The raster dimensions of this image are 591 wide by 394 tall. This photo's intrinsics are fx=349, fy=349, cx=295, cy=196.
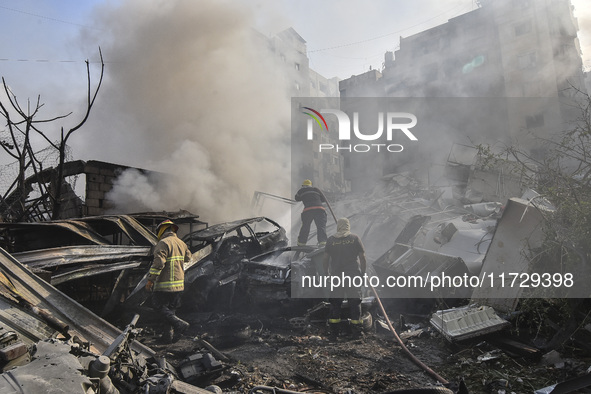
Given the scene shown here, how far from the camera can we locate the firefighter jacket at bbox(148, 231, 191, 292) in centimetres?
461

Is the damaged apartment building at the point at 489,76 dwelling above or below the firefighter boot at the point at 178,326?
above

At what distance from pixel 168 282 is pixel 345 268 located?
2487 mm

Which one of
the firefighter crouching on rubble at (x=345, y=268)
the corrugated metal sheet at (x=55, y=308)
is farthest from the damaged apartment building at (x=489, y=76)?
the corrugated metal sheet at (x=55, y=308)

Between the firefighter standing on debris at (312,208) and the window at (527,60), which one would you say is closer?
the firefighter standing on debris at (312,208)

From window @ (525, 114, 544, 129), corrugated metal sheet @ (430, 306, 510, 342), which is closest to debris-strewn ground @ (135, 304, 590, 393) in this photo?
corrugated metal sheet @ (430, 306, 510, 342)

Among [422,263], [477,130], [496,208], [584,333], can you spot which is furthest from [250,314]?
[477,130]

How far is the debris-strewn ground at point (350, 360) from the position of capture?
3.29m

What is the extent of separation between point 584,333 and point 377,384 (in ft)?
7.83

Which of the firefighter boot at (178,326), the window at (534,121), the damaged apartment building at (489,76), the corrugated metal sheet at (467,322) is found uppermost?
the damaged apartment building at (489,76)

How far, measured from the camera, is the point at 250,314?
215 inches

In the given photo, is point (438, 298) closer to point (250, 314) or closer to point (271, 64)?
point (250, 314)

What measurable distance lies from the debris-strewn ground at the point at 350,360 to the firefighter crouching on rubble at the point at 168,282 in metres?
0.20

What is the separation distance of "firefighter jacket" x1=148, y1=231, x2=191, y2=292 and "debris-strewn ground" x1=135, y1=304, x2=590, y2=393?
0.70 metres

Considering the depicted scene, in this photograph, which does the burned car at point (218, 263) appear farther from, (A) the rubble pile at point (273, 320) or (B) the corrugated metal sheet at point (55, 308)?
(B) the corrugated metal sheet at point (55, 308)
